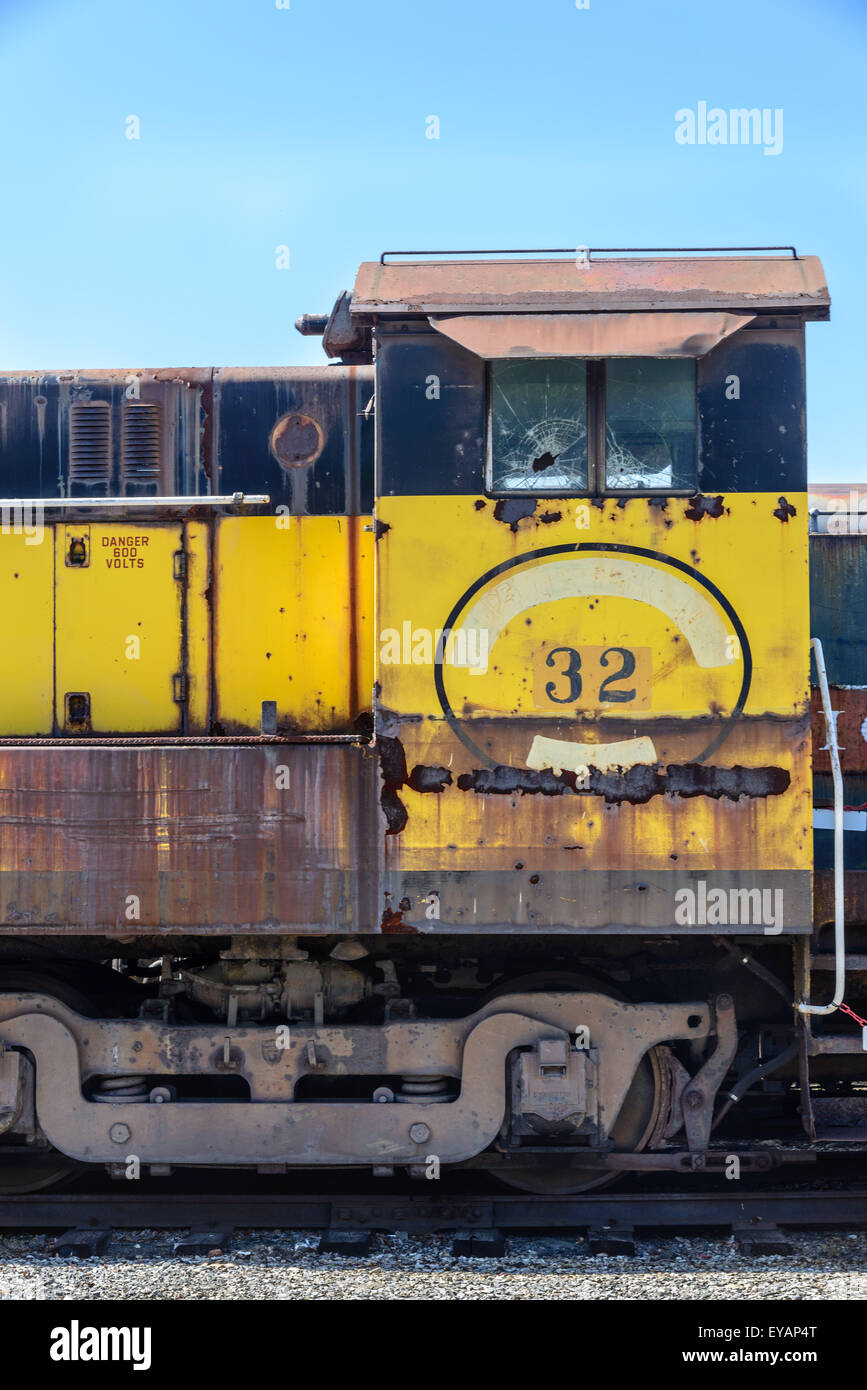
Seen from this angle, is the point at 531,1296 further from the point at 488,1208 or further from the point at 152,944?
the point at 152,944

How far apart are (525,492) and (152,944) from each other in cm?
298

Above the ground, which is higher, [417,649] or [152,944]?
[417,649]

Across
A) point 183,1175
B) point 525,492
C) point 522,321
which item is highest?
point 522,321

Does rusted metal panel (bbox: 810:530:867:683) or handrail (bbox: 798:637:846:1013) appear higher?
rusted metal panel (bbox: 810:530:867:683)

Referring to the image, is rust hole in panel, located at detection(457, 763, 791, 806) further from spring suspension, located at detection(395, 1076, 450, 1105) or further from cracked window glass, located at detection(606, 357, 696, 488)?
spring suspension, located at detection(395, 1076, 450, 1105)

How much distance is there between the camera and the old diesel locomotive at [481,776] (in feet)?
16.5

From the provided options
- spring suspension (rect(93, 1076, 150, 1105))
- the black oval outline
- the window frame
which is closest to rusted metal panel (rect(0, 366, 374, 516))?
the window frame

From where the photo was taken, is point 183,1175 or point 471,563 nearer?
point 471,563

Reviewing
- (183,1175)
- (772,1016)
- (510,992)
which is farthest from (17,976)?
(772,1016)

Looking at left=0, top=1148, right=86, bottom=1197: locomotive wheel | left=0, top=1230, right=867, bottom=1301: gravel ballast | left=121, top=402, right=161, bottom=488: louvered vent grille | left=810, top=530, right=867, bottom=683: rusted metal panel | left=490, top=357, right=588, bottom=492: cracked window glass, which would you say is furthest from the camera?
left=810, top=530, right=867, bottom=683: rusted metal panel

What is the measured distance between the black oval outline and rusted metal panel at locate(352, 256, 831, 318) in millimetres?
1103

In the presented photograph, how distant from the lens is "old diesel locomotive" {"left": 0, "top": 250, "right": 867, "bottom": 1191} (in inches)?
197

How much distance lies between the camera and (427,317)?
511 cm

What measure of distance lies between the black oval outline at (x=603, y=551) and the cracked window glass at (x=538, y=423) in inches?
12.6
